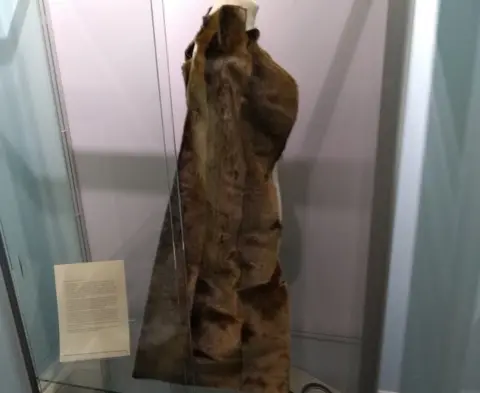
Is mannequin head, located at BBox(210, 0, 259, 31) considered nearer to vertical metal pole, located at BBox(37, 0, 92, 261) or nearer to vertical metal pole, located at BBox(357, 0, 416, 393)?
vertical metal pole, located at BBox(357, 0, 416, 393)

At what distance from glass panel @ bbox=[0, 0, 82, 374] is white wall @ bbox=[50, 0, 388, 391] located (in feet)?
0.20

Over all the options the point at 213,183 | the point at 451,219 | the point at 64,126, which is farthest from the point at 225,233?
the point at 64,126

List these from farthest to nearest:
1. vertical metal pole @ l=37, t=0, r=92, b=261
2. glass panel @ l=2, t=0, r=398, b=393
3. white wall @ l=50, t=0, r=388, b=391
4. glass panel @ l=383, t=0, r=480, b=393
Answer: vertical metal pole @ l=37, t=0, r=92, b=261
white wall @ l=50, t=0, r=388, b=391
glass panel @ l=2, t=0, r=398, b=393
glass panel @ l=383, t=0, r=480, b=393

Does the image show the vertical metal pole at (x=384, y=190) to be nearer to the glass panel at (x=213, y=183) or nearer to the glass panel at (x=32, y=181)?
the glass panel at (x=213, y=183)

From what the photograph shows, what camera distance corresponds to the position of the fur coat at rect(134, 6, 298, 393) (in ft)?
3.41

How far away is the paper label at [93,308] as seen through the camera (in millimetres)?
1345

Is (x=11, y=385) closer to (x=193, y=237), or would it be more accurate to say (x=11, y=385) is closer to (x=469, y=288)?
(x=193, y=237)

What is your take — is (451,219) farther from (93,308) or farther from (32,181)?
(32,181)

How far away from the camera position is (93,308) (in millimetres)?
1349

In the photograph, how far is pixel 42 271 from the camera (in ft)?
4.77

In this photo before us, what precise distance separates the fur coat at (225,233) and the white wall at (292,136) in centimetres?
15

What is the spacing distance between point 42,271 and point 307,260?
721 mm

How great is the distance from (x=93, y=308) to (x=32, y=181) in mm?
392

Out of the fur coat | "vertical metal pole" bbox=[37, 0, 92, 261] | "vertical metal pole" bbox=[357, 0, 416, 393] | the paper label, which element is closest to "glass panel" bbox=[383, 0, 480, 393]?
"vertical metal pole" bbox=[357, 0, 416, 393]
